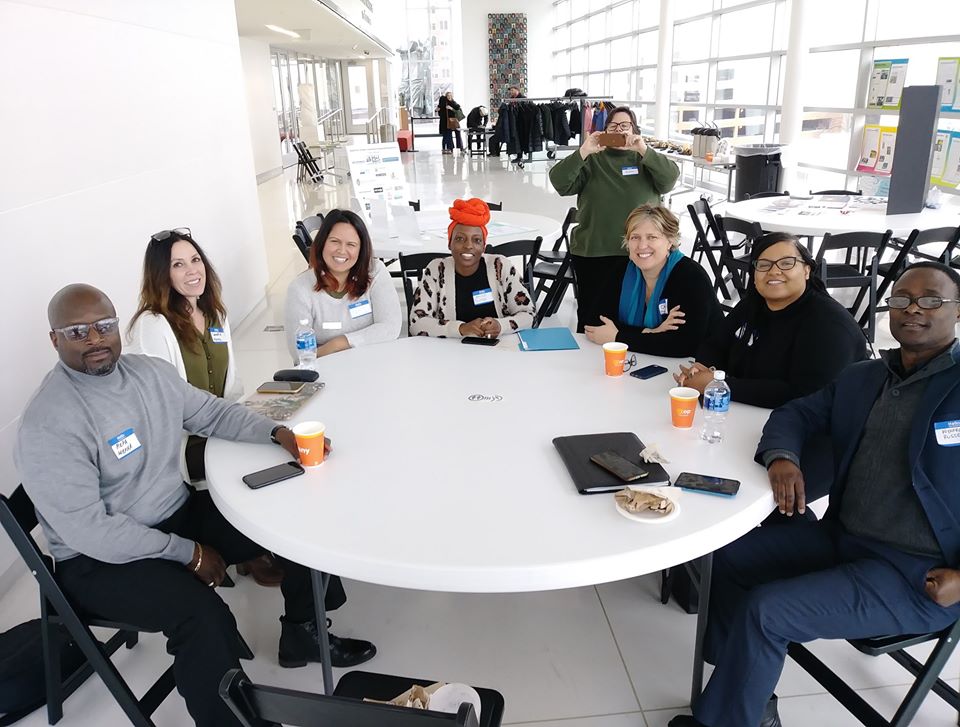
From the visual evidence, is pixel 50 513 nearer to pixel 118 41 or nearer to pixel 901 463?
pixel 901 463

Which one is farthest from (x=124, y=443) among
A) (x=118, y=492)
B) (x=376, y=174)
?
(x=376, y=174)

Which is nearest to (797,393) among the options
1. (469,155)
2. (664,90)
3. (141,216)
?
(141,216)

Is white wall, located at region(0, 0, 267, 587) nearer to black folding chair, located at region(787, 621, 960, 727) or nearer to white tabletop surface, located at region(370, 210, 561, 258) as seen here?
white tabletop surface, located at region(370, 210, 561, 258)

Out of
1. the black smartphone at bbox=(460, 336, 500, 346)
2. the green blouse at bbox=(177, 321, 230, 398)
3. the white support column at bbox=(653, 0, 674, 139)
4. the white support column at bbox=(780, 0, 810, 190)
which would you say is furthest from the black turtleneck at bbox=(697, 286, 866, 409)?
the white support column at bbox=(653, 0, 674, 139)

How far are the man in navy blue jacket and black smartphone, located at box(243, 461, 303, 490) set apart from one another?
4.11 ft

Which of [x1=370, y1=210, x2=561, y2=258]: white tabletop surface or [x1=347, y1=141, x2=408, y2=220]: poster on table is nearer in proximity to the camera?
[x1=370, y1=210, x2=561, y2=258]: white tabletop surface

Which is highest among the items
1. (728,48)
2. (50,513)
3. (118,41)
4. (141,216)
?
(728,48)

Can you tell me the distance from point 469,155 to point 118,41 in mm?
15990

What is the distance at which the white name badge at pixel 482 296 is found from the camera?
11.0 feet

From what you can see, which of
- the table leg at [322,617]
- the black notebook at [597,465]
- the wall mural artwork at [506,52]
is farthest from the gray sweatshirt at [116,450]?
the wall mural artwork at [506,52]

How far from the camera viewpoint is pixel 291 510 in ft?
5.61

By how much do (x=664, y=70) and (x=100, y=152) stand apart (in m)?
12.3

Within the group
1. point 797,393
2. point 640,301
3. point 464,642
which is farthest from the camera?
point 640,301

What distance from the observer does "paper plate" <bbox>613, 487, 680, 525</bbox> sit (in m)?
1.61
